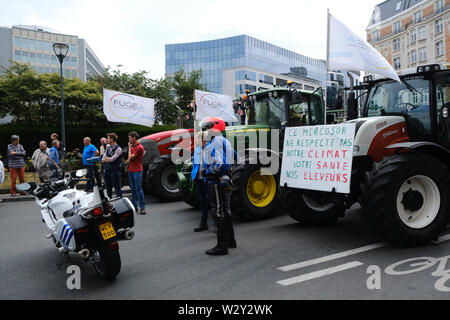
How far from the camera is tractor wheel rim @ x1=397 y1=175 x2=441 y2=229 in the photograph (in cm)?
512

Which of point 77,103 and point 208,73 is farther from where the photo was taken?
point 208,73

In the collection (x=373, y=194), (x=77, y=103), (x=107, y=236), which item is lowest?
(x=107, y=236)

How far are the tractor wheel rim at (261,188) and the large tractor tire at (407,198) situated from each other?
8.90ft

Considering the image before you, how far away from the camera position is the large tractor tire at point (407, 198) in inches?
191

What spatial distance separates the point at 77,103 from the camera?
22.5 m

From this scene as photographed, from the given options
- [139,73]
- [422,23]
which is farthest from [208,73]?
[139,73]

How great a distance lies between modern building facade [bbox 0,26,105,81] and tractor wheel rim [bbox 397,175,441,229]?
8959 centimetres

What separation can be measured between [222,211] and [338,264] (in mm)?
1631

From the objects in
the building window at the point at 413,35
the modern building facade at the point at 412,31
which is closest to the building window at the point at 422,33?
the modern building facade at the point at 412,31

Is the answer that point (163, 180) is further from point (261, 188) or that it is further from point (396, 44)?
point (396, 44)

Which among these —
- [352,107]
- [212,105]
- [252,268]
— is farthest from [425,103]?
[212,105]

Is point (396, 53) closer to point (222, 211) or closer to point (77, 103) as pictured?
point (77, 103)

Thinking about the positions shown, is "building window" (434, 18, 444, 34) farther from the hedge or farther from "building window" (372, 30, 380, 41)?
the hedge

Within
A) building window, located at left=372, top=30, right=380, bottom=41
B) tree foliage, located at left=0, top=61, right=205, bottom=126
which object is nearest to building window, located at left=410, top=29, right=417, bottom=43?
building window, located at left=372, top=30, right=380, bottom=41
